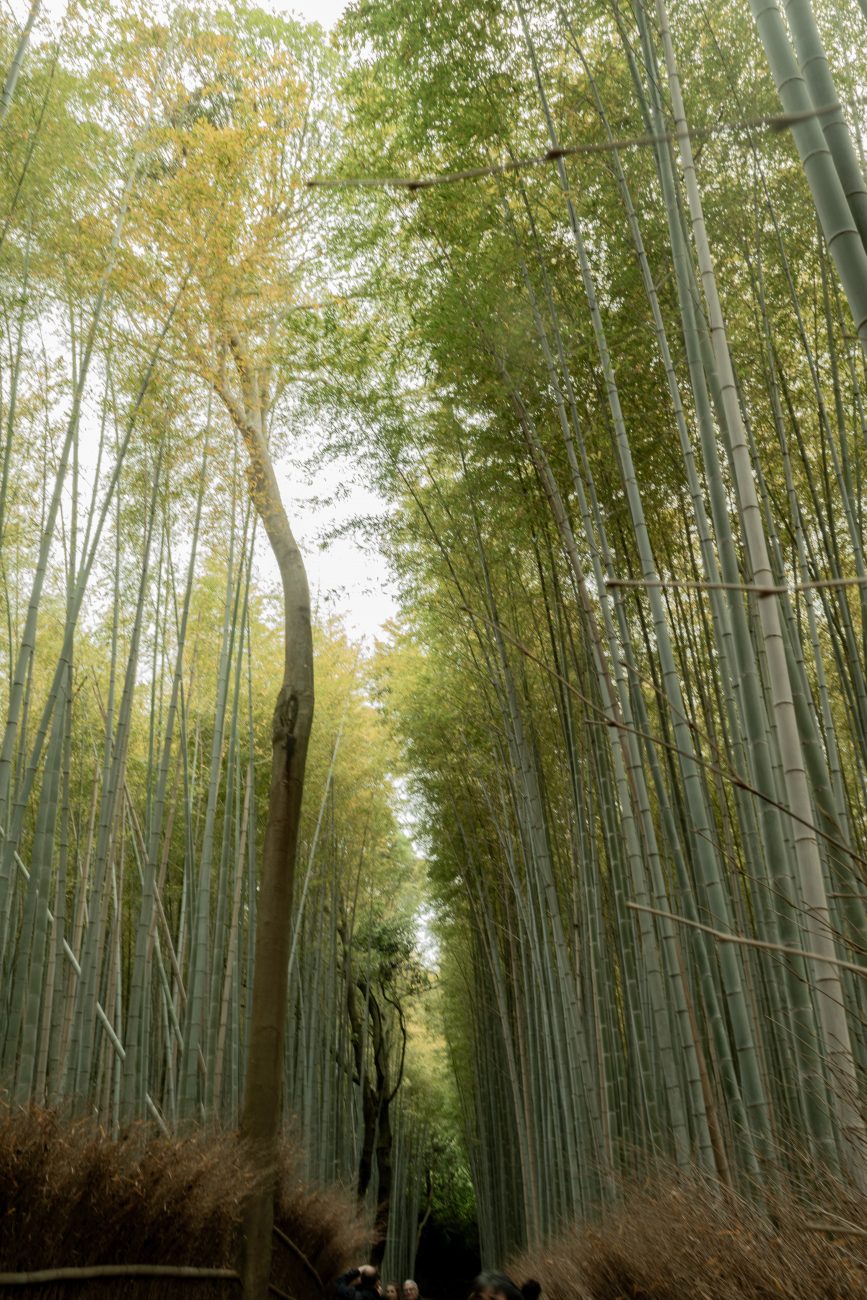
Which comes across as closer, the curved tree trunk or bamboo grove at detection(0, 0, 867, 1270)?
bamboo grove at detection(0, 0, 867, 1270)

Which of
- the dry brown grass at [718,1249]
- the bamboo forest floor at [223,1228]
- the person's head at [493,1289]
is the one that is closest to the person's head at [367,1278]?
the bamboo forest floor at [223,1228]

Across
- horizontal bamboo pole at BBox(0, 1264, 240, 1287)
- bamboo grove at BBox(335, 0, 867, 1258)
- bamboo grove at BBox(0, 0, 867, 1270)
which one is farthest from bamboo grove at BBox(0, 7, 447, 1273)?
bamboo grove at BBox(335, 0, 867, 1258)

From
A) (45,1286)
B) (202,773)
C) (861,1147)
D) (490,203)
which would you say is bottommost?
(45,1286)

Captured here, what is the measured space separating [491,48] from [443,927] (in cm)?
978

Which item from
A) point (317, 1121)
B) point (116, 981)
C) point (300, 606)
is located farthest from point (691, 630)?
point (317, 1121)

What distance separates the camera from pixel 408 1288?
5.79 m

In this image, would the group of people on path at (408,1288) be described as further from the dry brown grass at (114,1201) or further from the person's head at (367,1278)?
the dry brown grass at (114,1201)

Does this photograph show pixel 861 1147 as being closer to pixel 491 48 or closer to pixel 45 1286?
pixel 45 1286

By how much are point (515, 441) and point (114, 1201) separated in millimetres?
3909

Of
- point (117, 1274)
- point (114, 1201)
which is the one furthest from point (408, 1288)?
point (114, 1201)

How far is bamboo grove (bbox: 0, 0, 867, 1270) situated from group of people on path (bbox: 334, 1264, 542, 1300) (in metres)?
0.60

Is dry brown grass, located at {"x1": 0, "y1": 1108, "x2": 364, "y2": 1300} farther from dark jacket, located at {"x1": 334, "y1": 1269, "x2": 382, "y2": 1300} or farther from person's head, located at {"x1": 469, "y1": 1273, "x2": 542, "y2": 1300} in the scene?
person's head, located at {"x1": 469, "y1": 1273, "x2": 542, "y2": 1300}

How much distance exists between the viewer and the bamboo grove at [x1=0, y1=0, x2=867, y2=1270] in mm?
3389

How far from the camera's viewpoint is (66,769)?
5445mm
